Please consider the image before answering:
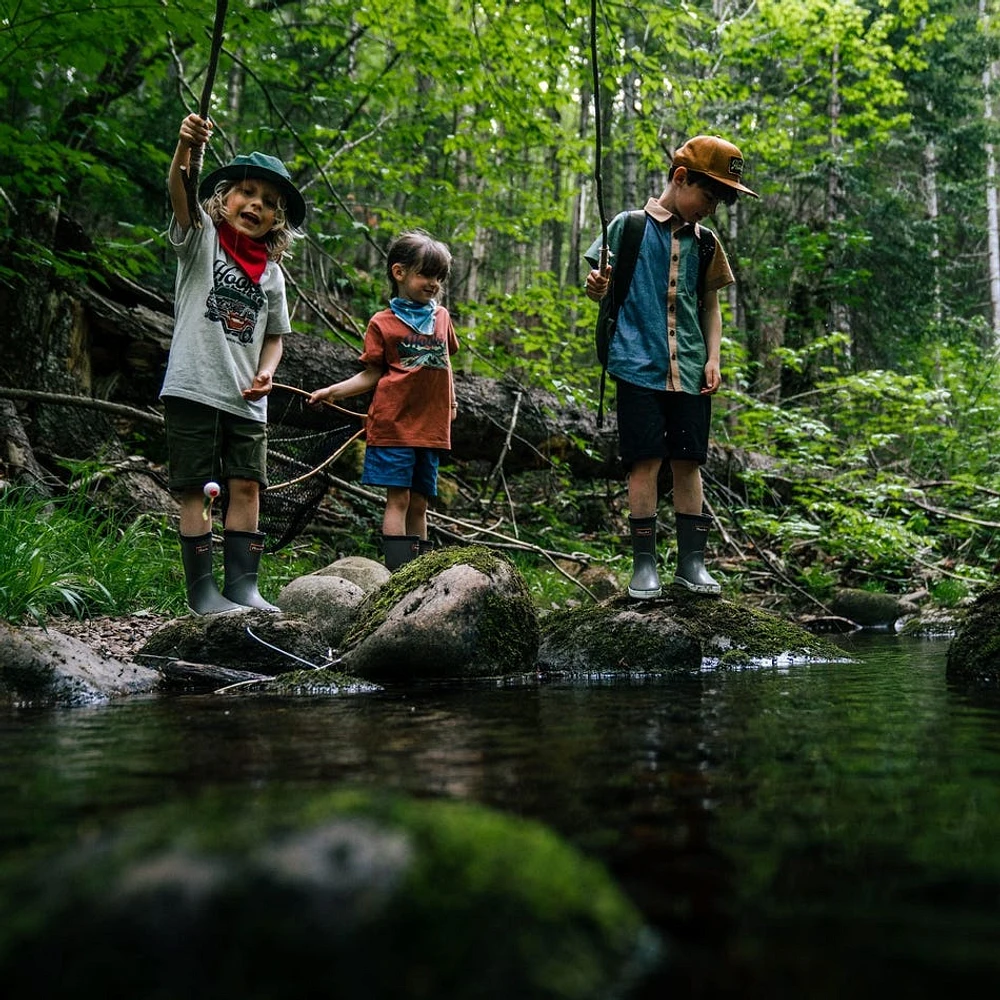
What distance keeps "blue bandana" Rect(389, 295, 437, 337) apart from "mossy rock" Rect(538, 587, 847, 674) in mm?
1784

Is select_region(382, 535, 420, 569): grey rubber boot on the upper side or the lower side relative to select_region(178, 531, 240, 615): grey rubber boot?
upper

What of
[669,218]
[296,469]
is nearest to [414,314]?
[296,469]

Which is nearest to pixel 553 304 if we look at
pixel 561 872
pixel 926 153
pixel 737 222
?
pixel 561 872

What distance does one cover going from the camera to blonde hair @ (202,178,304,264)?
4.26 metres

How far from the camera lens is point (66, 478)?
21.8 feet

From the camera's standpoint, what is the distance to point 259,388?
4098mm

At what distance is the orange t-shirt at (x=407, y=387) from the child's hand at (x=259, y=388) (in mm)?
823

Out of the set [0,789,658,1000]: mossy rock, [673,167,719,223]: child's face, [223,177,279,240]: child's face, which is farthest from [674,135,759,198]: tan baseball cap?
[0,789,658,1000]: mossy rock

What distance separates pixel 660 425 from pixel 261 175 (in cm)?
224

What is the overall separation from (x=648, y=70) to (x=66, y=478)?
6.14 metres

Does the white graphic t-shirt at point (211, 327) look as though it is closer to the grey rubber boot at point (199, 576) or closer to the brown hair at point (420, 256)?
the grey rubber boot at point (199, 576)

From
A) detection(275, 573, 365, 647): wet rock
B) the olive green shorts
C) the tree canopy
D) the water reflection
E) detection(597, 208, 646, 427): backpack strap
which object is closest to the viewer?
the water reflection

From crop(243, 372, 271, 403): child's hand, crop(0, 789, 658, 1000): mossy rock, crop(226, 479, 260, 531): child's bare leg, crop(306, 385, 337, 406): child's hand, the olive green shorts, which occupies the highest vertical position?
crop(306, 385, 337, 406): child's hand

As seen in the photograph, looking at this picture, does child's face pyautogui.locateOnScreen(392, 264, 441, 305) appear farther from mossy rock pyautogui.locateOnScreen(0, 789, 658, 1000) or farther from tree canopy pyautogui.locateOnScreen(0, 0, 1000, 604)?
mossy rock pyautogui.locateOnScreen(0, 789, 658, 1000)
